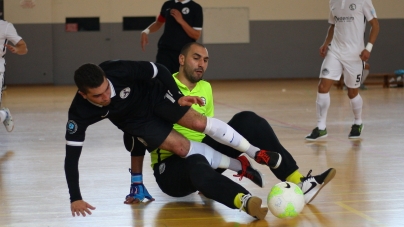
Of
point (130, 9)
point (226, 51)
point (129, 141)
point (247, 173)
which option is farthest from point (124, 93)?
point (226, 51)

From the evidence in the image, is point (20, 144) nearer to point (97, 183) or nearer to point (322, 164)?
point (97, 183)

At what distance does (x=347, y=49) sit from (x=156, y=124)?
378cm

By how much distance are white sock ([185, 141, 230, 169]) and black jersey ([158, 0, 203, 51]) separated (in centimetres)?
388

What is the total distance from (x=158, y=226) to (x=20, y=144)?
3954mm

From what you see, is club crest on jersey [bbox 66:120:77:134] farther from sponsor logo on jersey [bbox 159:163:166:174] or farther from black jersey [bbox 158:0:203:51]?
black jersey [bbox 158:0:203:51]

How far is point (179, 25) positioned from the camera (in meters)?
7.95

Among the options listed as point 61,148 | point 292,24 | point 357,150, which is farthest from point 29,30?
point 357,150

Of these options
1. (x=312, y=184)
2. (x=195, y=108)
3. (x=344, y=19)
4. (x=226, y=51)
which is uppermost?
(x=344, y=19)

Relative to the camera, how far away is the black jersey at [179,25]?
7887mm

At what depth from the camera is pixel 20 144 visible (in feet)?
23.4

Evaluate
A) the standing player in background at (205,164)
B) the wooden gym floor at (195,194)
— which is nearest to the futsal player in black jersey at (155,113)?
the standing player in background at (205,164)

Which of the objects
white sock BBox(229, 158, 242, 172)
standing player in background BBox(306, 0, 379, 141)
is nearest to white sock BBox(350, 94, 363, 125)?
standing player in background BBox(306, 0, 379, 141)

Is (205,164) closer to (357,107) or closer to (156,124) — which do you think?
(156,124)

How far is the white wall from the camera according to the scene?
17.8m
